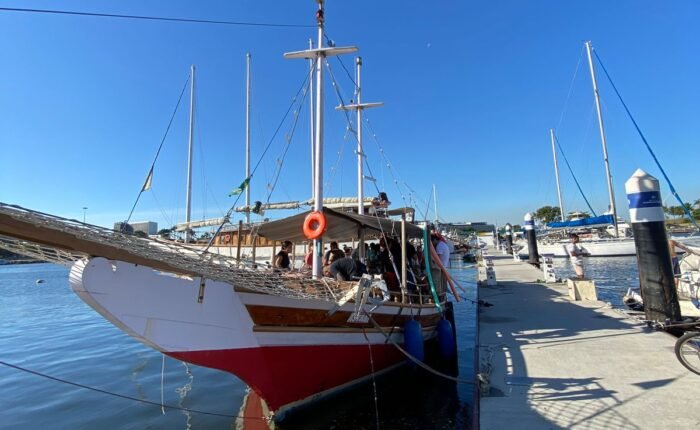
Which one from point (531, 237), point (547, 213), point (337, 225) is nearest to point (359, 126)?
point (337, 225)

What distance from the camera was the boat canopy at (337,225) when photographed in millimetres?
8180

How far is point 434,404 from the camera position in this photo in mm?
6762

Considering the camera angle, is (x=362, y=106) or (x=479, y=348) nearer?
(x=479, y=348)

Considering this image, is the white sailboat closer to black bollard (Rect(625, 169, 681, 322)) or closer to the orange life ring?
black bollard (Rect(625, 169, 681, 322))

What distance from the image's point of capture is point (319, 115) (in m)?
8.03

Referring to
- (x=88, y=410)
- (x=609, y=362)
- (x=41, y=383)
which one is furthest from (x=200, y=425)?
(x=609, y=362)

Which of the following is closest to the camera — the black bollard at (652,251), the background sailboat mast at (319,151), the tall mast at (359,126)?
the background sailboat mast at (319,151)

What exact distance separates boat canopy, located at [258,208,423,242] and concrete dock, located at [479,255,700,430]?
3102mm

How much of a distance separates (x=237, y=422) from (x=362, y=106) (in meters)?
13.5

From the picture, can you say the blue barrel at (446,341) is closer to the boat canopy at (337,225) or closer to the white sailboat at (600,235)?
the boat canopy at (337,225)

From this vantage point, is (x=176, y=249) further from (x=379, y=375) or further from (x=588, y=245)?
(x=588, y=245)

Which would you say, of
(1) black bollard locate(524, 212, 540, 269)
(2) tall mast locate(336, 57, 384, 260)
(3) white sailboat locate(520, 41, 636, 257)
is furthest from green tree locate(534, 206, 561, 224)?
(2) tall mast locate(336, 57, 384, 260)

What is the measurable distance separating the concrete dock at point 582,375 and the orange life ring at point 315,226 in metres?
3.54

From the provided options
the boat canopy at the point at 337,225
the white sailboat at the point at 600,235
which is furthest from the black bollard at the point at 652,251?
the white sailboat at the point at 600,235
